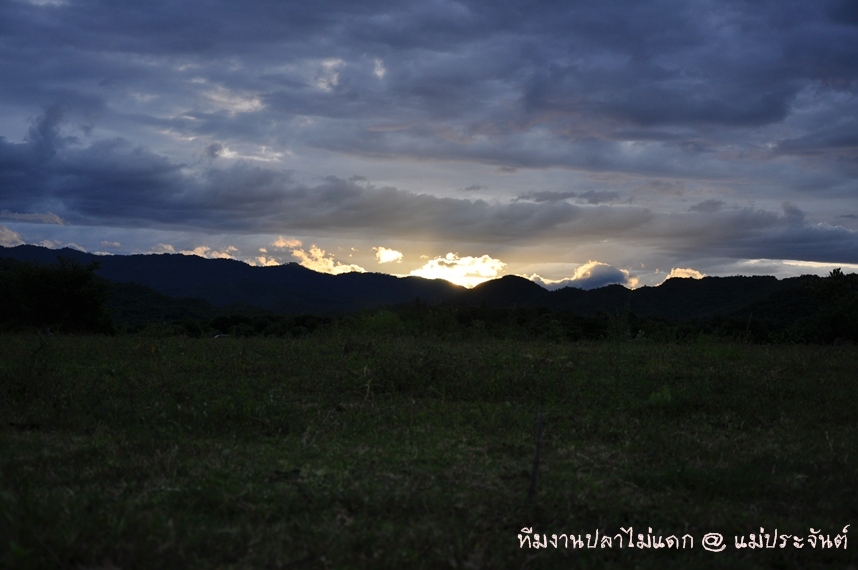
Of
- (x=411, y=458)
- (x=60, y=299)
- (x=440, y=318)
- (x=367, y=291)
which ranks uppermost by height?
(x=367, y=291)

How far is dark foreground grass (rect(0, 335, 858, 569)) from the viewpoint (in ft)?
13.0

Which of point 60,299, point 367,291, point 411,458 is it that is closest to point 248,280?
point 367,291

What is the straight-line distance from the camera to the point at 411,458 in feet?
19.5

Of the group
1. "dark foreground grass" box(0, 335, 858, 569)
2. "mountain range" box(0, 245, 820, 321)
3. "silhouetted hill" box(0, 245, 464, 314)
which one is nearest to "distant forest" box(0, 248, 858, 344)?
"mountain range" box(0, 245, 820, 321)

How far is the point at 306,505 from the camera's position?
461 cm

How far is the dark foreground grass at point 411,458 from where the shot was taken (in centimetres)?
396

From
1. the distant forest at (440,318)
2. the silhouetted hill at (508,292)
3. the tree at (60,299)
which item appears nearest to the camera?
the distant forest at (440,318)

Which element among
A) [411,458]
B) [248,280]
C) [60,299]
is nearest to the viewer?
[411,458]

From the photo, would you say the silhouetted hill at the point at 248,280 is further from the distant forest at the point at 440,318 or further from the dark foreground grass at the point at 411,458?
the dark foreground grass at the point at 411,458

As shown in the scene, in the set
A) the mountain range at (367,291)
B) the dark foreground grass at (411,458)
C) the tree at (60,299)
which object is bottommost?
the dark foreground grass at (411,458)

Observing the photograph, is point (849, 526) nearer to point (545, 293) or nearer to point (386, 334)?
point (386, 334)

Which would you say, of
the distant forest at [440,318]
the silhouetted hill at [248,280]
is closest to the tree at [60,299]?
the distant forest at [440,318]

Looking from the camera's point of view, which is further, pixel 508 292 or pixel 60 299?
pixel 508 292

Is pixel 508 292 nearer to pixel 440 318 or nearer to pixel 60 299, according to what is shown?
pixel 60 299
